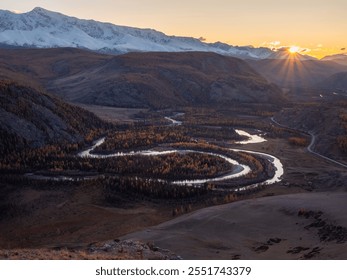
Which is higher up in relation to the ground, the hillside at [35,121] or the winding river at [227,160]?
the hillside at [35,121]

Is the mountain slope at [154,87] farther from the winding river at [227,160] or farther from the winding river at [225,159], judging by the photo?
the winding river at [227,160]

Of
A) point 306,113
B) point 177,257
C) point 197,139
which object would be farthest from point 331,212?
point 306,113

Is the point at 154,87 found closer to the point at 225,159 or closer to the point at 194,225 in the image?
the point at 225,159

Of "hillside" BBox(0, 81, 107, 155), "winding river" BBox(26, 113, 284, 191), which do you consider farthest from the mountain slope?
"winding river" BBox(26, 113, 284, 191)

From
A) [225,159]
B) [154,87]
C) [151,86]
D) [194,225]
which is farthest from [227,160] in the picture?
[154,87]

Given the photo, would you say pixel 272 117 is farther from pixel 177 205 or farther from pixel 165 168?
pixel 177 205

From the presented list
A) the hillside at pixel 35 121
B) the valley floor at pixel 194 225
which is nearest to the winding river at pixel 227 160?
the valley floor at pixel 194 225
